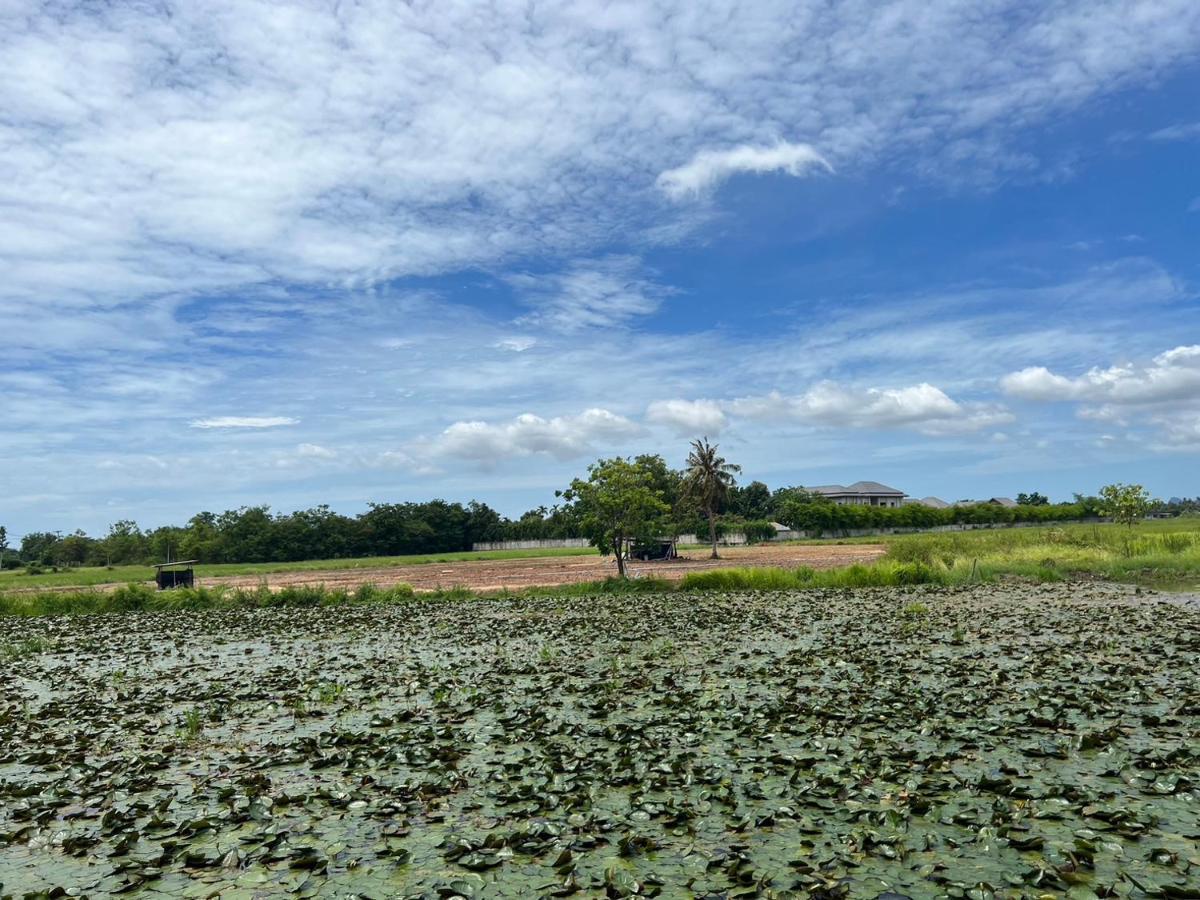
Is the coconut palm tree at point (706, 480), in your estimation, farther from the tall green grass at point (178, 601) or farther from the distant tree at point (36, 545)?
the distant tree at point (36, 545)

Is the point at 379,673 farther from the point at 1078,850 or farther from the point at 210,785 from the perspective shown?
the point at 1078,850

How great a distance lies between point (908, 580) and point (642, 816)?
950 inches

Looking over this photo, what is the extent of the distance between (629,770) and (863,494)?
146902 millimetres

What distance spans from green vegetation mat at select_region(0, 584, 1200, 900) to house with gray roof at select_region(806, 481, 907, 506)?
13433 cm

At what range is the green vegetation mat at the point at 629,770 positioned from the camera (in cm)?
575

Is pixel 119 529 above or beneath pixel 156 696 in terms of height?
above

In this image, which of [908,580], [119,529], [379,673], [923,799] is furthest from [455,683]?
[119,529]

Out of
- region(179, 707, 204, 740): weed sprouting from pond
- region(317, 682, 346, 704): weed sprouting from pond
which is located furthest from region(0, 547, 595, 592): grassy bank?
region(179, 707, 204, 740): weed sprouting from pond

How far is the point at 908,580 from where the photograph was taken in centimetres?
2856

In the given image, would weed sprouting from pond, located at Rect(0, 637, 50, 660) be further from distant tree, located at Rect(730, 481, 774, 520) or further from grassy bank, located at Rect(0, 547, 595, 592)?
distant tree, located at Rect(730, 481, 774, 520)

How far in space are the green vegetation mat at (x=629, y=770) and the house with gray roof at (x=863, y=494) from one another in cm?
13433

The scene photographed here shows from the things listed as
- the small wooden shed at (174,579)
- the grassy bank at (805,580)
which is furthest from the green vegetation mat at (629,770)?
the small wooden shed at (174,579)

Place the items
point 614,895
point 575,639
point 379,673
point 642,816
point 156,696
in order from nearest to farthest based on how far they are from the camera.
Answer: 1. point 614,895
2. point 642,816
3. point 156,696
4. point 379,673
5. point 575,639

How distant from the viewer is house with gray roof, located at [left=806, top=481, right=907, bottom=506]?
14688 cm
